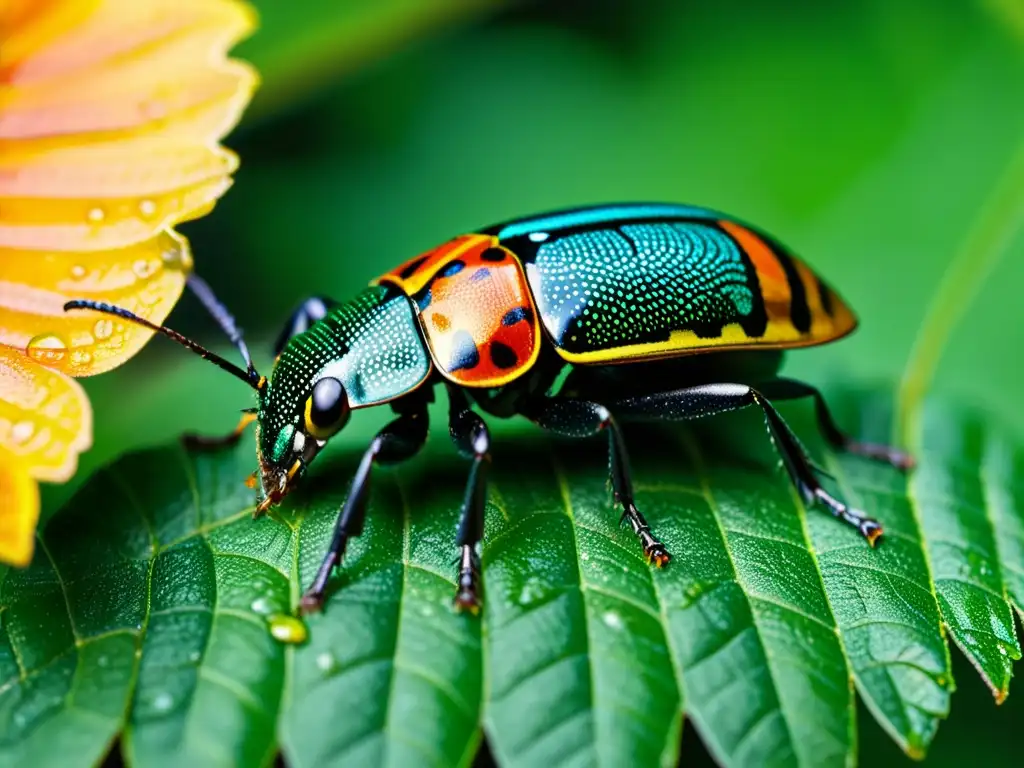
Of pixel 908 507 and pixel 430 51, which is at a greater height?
pixel 430 51

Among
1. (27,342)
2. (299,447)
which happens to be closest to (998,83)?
(299,447)

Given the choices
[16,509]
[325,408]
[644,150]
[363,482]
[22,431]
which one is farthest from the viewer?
[644,150]

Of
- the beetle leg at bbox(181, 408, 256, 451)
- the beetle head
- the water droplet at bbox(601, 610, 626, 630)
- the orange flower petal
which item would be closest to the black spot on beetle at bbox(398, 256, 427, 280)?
the beetle head

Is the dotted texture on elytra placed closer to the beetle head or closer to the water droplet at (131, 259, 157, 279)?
the beetle head

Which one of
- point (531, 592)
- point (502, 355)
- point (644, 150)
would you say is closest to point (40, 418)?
point (531, 592)

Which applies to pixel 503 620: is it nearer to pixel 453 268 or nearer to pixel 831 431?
pixel 453 268

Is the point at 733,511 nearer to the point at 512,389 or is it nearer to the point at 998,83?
the point at 512,389

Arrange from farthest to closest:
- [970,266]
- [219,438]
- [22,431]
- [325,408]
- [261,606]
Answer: [970,266] → [219,438] → [325,408] → [261,606] → [22,431]

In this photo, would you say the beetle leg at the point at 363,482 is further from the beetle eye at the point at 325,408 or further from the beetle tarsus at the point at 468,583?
the beetle tarsus at the point at 468,583
